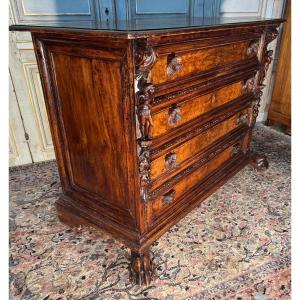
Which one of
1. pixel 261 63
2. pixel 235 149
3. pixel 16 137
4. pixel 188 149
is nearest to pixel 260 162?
pixel 235 149

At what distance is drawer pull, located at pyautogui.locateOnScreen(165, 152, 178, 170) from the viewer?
60.0 inches

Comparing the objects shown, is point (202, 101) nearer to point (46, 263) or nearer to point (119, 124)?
point (119, 124)

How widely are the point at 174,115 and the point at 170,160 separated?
0.26m

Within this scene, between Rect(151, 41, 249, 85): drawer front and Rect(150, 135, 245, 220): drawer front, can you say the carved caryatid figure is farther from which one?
Rect(150, 135, 245, 220): drawer front

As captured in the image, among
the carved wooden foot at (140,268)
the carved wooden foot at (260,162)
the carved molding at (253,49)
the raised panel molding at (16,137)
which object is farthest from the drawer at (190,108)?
the raised panel molding at (16,137)

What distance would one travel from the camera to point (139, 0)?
7.34ft

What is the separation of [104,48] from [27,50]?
4.79ft

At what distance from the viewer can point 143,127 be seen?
4.13 feet

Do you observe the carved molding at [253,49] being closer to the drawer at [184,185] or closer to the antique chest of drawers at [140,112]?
the antique chest of drawers at [140,112]

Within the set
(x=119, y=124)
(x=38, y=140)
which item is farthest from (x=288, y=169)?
(x=38, y=140)

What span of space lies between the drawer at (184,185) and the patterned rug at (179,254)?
29cm

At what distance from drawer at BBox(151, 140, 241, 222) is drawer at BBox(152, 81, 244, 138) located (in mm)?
361

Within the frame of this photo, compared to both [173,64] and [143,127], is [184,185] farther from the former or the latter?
[173,64]

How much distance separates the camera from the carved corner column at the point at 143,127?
112cm
